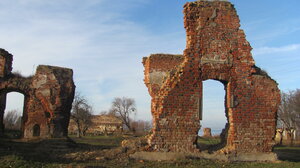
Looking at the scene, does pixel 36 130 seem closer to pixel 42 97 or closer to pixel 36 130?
pixel 36 130

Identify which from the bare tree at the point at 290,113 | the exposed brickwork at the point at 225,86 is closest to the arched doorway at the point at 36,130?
the exposed brickwork at the point at 225,86

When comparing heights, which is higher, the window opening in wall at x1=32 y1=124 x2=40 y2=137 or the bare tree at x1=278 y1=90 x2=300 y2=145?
the bare tree at x1=278 y1=90 x2=300 y2=145

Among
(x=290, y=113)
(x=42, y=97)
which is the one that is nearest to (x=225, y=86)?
(x=42, y=97)

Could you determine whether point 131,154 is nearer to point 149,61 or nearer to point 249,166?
point 249,166

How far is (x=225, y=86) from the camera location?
9633mm

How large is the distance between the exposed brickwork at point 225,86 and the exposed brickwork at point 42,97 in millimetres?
7719

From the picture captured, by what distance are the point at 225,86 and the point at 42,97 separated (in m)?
9.92

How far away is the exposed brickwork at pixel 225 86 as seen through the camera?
8.76 m

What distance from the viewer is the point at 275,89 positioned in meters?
9.55

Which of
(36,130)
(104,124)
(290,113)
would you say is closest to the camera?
(36,130)

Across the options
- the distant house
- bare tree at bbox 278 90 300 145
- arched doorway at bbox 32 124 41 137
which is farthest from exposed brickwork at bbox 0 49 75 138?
the distant house

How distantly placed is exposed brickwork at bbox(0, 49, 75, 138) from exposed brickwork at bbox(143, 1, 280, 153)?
25.3ft

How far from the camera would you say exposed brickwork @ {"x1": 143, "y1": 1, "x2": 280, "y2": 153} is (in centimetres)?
876

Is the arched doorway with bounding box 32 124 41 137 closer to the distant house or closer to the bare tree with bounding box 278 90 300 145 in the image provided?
the bare tree with bounding box 278 90 300 145
